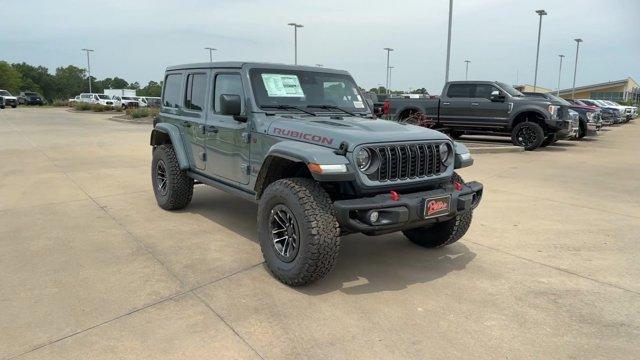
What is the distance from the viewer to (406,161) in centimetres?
377

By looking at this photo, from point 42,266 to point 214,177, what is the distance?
1805 mm

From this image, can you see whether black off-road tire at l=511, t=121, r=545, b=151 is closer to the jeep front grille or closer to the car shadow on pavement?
the car shadow on pavement

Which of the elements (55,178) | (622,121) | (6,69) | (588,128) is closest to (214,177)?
(55,178)

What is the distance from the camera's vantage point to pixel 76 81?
113562 millimetres

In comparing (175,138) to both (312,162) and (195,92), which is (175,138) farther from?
(312,162)

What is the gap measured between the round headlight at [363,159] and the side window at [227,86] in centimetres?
149

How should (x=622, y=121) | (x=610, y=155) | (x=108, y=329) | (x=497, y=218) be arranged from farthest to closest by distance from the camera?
(x=622, y=121), (x=610, y=155), (x=497, y=218), (x=108, y=329)

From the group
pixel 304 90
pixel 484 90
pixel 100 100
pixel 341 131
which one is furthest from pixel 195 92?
pixel 100 100

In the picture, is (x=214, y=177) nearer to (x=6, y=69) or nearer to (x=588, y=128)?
(x=588, y=128)

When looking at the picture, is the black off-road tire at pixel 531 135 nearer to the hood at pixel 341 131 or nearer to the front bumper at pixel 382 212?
the hood at pixel 341 131

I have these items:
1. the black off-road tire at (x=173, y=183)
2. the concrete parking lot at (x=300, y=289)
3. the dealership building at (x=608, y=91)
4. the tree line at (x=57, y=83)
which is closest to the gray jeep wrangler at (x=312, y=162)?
the black off-road tire at (x=173, y=183)

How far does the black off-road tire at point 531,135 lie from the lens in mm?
12867

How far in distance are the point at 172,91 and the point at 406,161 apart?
3555 millimetres

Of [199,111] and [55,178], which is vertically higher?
[199,111]
